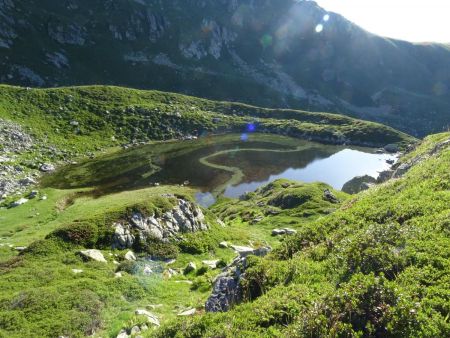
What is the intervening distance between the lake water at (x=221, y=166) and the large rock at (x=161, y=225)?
31261 millimetres

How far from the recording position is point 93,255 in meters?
25.9

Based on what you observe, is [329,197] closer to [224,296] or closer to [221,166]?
[221,166]

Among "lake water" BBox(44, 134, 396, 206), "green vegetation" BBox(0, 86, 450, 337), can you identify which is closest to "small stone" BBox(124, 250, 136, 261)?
"green vegetation" BBox(0, 86, 450, 337)

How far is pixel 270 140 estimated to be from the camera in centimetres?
14650

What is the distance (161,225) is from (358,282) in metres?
→ 22.3

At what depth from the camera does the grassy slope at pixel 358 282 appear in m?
10.2

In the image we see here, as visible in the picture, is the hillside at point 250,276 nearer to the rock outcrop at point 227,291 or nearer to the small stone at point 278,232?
the rock outcrop at point 227,291

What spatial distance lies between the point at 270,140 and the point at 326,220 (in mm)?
127597

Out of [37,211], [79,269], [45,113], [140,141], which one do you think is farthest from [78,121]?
[79,269]

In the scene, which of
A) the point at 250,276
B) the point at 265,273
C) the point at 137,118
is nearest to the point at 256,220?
the point at 250,276

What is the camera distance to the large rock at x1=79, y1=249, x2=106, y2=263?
83.8 feet

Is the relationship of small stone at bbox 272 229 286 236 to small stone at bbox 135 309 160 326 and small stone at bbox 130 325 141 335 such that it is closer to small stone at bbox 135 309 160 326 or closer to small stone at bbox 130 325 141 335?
small stone at bbox 135 309 160 326

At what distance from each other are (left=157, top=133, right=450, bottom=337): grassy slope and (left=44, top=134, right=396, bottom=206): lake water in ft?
165

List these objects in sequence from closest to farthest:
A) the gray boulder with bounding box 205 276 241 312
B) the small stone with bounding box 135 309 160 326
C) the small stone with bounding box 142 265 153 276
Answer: the gray boulder with bounding box 205 276 241 312 → the small stone with bounding box 135 309 160 326 → the small stone with bounding box 142 265 153 276
